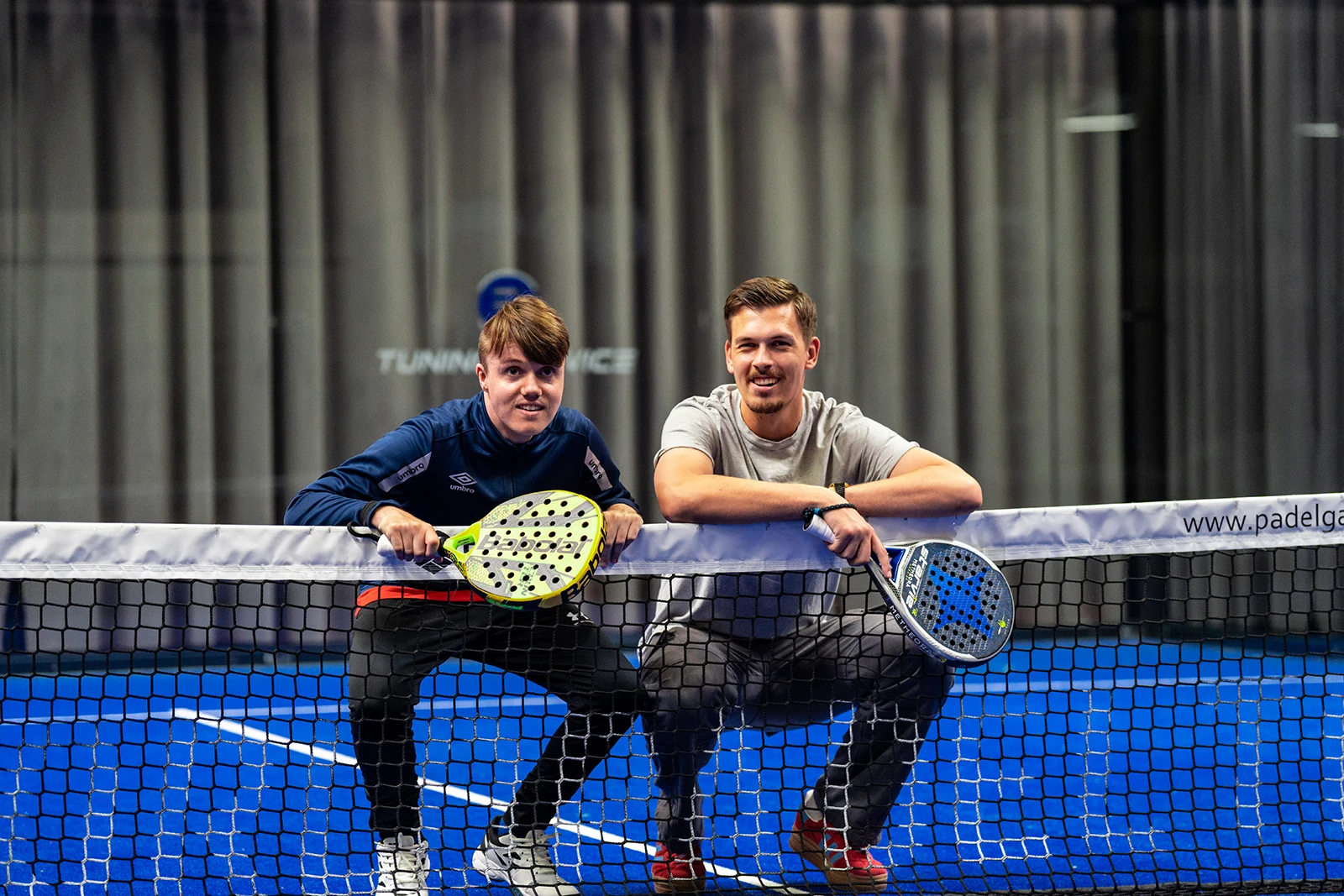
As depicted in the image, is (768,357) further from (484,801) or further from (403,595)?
(484,801)

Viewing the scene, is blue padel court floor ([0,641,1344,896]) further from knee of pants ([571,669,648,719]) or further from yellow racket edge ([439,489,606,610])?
yellow racket edge ([439,489,606,610])

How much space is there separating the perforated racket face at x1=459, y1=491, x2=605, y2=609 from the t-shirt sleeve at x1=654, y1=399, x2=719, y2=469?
1.41 ft

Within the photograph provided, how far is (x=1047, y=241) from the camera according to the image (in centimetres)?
597

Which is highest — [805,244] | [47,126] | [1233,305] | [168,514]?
[47,126]

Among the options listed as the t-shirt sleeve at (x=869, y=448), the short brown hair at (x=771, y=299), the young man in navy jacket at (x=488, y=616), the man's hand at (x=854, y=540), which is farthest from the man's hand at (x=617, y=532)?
the t-shirt sleeve at (x=869, y=448)

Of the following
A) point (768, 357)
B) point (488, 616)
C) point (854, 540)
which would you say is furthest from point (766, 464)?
point (488, 616)

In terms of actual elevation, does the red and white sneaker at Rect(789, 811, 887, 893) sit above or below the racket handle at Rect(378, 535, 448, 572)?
below

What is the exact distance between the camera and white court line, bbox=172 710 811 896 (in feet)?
8.52

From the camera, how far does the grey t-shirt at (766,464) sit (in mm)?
2809

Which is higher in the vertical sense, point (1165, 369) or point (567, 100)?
point (567, 100)

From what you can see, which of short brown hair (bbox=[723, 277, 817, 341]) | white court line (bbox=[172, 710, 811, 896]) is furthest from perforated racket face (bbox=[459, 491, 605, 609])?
short brown hair (bbox=[723, 277, 817, 341])

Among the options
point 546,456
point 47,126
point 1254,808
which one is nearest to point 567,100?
point 47,126

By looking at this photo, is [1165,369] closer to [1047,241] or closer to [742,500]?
[1047,241]

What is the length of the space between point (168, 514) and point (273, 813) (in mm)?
2755
